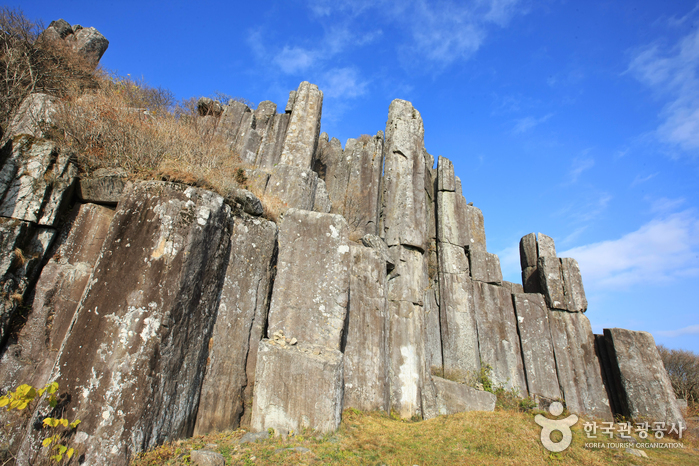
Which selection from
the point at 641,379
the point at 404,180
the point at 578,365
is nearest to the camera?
the point at 641,379

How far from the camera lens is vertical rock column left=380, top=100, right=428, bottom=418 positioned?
7.53 meters

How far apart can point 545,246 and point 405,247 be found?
15.3 ft

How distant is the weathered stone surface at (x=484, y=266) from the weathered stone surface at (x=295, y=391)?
7.03 meters

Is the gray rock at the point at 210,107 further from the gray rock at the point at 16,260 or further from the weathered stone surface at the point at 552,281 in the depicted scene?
the weathered stone surface at the point at 552,281

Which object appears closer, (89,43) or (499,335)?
(499,335)

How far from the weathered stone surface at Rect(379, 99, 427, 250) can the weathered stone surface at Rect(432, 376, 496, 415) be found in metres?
3.57

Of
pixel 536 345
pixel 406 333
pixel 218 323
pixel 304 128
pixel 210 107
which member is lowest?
pixel 218 323

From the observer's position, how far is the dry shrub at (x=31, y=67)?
6.28 metres

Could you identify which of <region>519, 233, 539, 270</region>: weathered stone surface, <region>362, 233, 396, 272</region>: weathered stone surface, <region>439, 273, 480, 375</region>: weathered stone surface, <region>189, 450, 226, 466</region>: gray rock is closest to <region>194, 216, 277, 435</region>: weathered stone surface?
<region>189, 450, 226, 466</region>: gray rock

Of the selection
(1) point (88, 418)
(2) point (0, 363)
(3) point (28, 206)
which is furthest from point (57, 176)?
(1) point (88, 418)

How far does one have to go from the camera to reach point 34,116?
5.12 m

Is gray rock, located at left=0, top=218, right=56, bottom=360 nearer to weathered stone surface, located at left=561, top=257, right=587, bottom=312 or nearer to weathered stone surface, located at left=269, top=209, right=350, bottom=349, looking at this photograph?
weathered stone surface, located at left=269, top=209, right=350, bottom=349

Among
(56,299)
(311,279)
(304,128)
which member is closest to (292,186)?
(311,279)

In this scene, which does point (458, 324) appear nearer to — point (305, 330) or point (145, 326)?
point (305, 330)
